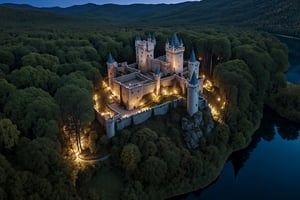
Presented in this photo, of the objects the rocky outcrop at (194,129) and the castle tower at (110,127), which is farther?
the rocky outcrop at (194,129)

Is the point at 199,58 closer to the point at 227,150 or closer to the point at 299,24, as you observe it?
the point at 227,150

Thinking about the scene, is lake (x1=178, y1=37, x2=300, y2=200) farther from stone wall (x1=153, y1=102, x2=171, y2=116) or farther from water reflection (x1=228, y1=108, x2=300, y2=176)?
stone wall (x1=153, y1=102, x2=171, y2=116)

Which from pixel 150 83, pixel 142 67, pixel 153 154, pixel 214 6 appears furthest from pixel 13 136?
pixel 214 6

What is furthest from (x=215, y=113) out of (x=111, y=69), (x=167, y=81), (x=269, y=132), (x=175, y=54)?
(x=111, y=69)

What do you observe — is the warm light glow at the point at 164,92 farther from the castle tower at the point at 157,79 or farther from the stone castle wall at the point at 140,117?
the stone castle wall at the point at 140,117

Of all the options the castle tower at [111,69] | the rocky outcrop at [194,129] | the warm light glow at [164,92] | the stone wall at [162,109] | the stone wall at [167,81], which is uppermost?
the castle tower at [111,69]

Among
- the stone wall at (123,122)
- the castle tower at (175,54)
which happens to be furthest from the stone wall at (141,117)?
the castle tower at (175,54)
